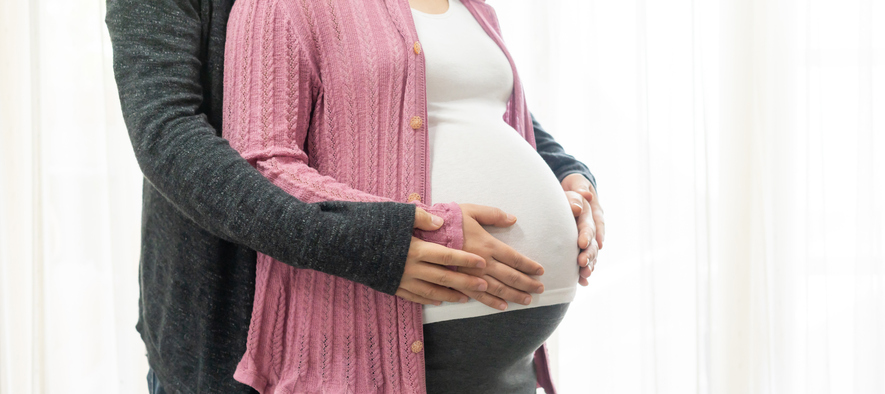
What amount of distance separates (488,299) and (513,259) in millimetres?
58

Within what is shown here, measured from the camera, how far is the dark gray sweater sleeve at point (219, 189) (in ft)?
1.82

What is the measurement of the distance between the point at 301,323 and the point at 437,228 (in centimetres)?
21

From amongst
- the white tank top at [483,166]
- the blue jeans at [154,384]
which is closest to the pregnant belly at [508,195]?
the white tank top at [483,166]

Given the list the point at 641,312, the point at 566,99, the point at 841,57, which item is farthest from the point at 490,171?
the point at 841,57

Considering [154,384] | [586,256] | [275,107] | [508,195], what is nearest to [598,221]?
[586,256]

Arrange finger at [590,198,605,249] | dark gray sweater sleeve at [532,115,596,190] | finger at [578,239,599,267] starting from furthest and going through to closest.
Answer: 1. dark gray sweater sleeve at [532,115,596,190]
2. finger at [590,198,605,249]
3. finger at [578,239,599,267]

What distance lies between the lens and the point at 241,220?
56cm

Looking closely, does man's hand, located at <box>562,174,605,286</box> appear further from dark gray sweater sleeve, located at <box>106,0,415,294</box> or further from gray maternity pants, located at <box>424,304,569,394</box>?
dark gray sweater sleeve, located at <box>106,0,415,294</box>

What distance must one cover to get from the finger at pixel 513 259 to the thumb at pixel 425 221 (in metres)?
0.09

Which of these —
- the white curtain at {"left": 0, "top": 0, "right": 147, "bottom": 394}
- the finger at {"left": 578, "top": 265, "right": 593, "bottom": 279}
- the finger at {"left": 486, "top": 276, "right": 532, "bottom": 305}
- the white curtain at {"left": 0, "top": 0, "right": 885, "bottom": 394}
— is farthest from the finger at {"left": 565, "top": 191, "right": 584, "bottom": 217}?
the white curtain at {"left": 0, "top": 0, "right": 147, "bottom": 394}

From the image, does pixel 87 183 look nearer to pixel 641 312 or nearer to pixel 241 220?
pixel 241 220

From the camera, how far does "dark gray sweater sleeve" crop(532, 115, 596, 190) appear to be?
1.02 metres

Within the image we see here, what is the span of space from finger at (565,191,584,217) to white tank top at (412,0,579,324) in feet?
0.18

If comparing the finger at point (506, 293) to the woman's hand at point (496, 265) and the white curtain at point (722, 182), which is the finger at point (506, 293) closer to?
the woman's hand at point (496, 265)
